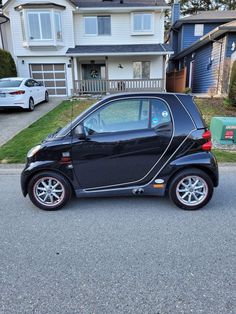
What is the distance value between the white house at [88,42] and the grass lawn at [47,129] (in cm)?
475

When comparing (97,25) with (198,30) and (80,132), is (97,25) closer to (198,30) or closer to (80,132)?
(198,30)

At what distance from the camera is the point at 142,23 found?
704 inches

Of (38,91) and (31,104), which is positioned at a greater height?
(38,91)

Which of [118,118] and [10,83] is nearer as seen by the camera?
[118,118]

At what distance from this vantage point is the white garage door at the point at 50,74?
59.4 feet

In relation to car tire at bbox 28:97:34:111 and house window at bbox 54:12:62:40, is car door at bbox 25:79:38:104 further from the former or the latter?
house window at bbox 54:12:62:40

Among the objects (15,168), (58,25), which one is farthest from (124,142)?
(58,25)

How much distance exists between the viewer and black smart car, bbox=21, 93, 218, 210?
3516mm

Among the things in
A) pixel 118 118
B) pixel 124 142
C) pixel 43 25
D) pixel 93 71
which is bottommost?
pixel 124 142

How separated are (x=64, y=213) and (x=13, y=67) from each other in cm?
1721

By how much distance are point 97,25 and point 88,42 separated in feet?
4.53

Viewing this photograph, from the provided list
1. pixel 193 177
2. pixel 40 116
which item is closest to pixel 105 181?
pixel 193 177

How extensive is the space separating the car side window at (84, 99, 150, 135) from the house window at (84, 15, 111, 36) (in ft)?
56.0

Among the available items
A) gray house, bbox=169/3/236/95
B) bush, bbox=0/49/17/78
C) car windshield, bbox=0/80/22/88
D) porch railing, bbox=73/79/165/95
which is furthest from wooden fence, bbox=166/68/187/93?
bush, bbox=0/49/17/78
